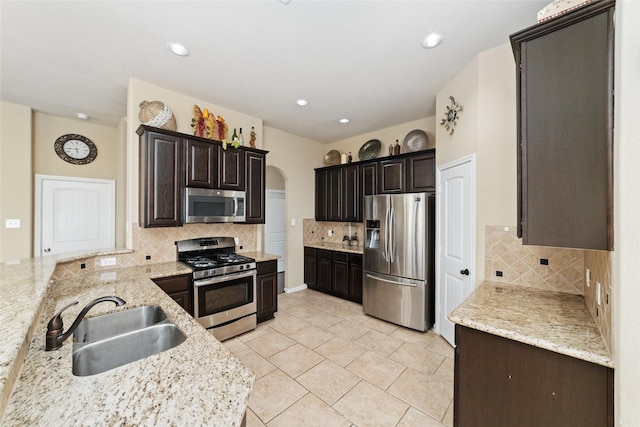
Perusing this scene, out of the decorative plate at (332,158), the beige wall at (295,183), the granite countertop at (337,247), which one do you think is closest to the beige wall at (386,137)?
the decorative plate at (332,158)

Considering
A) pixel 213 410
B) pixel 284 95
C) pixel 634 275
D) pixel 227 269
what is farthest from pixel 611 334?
pixel 284 95

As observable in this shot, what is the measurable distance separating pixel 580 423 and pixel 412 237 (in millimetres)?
2196

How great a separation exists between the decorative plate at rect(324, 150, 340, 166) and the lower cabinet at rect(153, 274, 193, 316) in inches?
130

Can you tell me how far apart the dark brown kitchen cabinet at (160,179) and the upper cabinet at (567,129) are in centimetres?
307

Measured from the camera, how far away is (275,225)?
5.76 metres

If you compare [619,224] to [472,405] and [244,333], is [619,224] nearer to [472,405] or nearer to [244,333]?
[472,405]

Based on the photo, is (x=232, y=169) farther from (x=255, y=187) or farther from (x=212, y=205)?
(x=212, y=205)

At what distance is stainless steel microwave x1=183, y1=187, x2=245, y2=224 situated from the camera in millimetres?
2982

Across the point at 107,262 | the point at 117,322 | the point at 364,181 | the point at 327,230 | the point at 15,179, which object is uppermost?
the point at 364,181

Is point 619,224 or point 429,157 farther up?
point 429,157

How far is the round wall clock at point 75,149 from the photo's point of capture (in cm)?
388

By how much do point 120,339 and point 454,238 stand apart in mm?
2893

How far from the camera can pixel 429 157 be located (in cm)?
356

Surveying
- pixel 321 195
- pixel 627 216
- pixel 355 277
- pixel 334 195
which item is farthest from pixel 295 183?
pixel 627 216
